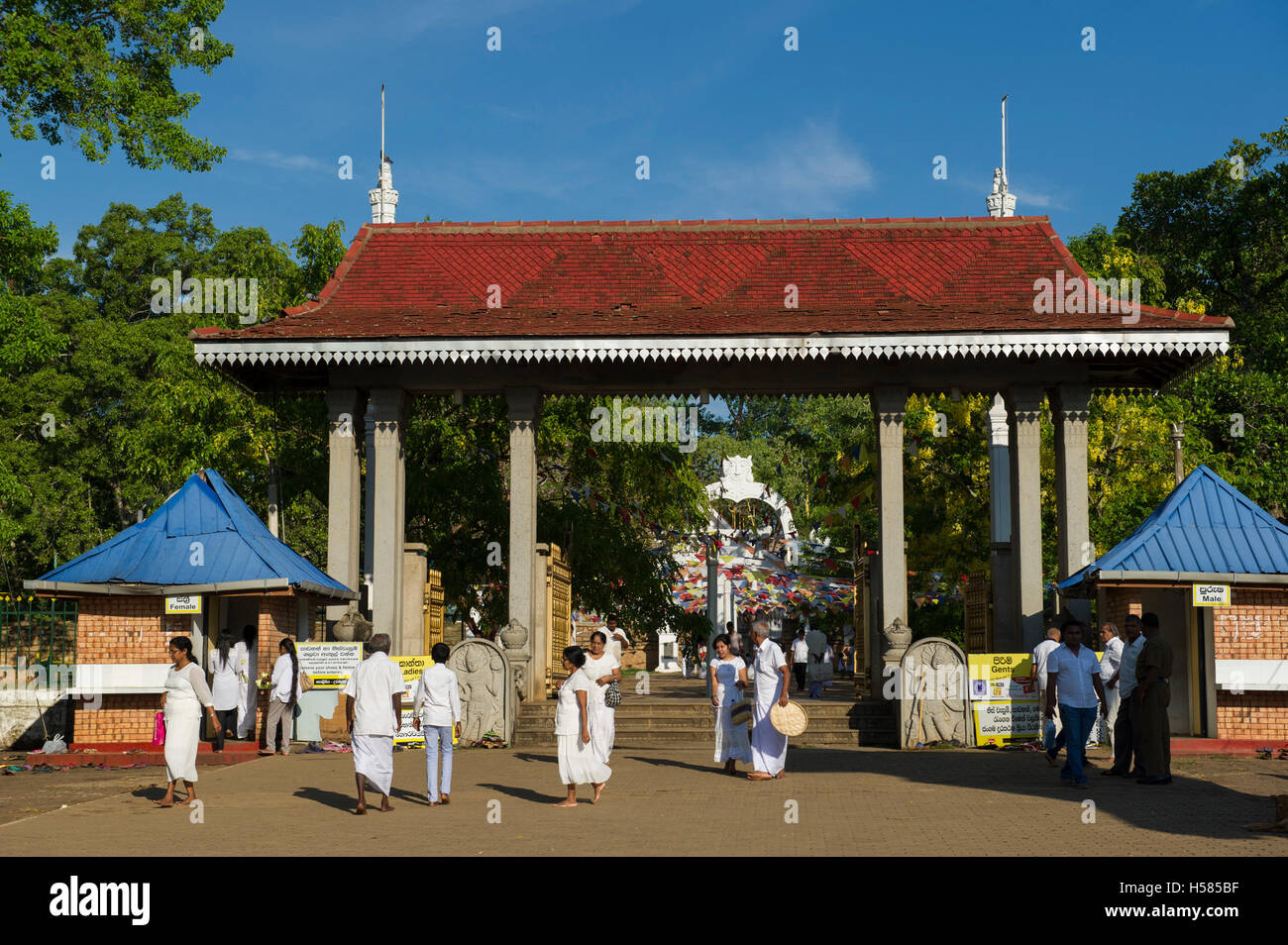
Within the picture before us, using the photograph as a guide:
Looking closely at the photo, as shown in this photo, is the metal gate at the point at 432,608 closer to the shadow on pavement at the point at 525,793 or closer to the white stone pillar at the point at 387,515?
the white stone pillar at the point at 387,515

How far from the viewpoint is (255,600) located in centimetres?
2156

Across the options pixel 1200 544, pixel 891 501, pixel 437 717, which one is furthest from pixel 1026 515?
pixel 437 717

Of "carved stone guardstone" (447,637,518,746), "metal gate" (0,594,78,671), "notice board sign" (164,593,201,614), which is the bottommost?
"carved stone guardstone" (447,637,518,746)

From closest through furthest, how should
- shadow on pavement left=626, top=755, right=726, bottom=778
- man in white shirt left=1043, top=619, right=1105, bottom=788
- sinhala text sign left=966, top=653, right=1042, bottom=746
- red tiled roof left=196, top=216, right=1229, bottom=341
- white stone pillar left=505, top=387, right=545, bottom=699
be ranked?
man in white shirt left=1043, top=619, right=1105, bottom=788, shadow on pavement left=626, top=755, right=726, bottom=778, sinhala text sign left=966, top=653, right=1042, bottom=746, red tiled roof left=196, top=216, right=1229, bottom=341, white stone pillar left=505, top=387, right=545, bottom=699

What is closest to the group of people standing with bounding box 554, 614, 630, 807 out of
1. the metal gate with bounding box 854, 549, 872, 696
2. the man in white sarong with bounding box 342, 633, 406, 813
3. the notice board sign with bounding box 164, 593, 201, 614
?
the man in white sarong with bounding box 342, 633, 406, 813

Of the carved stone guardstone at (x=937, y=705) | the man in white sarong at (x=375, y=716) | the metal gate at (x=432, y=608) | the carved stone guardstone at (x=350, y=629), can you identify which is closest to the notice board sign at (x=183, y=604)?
the carved stone guardstone at (x=350, y=629)

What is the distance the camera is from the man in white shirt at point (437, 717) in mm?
13062

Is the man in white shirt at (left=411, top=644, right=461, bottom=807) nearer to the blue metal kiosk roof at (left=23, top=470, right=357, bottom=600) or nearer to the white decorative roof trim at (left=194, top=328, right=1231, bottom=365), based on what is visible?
the blue metal kiosk roof at (left=23, top=470, right=357, bottom=600)

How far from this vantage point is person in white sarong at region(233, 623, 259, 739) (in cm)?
1962

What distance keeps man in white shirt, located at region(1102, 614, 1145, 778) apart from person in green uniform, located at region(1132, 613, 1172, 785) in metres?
0.21

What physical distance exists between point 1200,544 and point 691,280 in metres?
8.91

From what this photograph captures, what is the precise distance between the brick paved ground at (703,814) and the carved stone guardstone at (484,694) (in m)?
2.37

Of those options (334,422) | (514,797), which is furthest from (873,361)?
(514,797)
